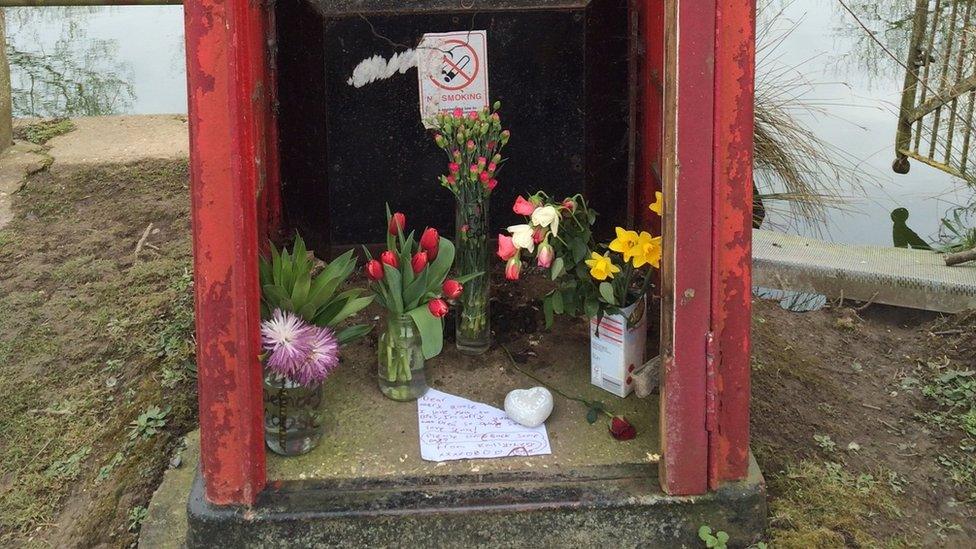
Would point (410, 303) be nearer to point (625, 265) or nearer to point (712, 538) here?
point (625, 265)

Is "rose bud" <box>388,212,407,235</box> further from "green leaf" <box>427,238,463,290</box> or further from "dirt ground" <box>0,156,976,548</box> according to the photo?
"dirt ground" <box>0,156,976,548</box>

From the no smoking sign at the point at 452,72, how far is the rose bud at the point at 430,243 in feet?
1.64

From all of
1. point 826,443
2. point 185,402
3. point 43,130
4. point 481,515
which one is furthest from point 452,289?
point 43,130

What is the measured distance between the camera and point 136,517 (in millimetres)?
2371

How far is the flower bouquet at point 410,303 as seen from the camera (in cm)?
236

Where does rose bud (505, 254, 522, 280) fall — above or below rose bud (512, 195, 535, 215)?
below

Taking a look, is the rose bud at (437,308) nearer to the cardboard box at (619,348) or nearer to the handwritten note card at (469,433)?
the handwritten note card at (469,433)

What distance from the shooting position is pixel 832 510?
2.32 m

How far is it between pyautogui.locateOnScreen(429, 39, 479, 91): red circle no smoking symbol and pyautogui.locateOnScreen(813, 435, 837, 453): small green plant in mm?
1376

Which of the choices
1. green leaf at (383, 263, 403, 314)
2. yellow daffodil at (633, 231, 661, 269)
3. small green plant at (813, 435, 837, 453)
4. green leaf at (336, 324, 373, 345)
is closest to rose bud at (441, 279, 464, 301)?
green leaf at (383, 263, 403, 314)

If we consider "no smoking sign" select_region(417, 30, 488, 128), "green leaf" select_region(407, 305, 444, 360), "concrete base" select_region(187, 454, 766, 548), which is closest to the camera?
"concrete base" select_region(187, 454, 766, 548)

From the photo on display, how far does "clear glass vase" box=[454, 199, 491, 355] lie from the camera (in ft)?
8.44

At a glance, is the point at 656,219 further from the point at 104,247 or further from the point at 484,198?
the point at 104,247

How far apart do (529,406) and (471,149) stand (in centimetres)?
65
